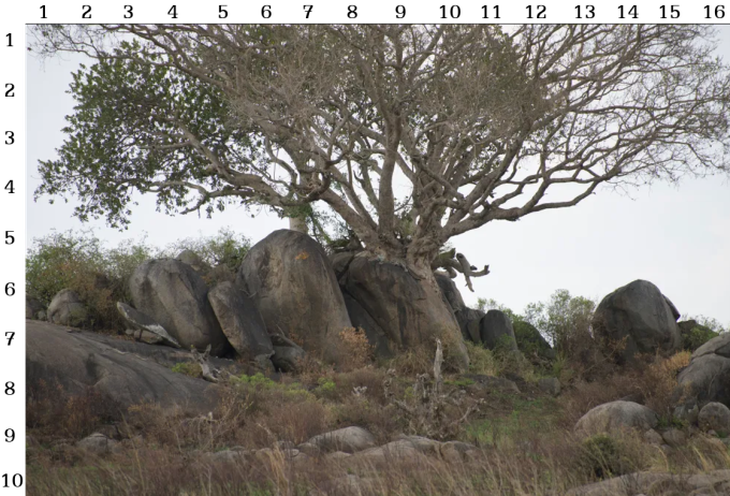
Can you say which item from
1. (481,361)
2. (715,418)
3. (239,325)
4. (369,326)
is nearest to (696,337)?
(481,361)

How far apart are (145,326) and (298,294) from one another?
191 inches

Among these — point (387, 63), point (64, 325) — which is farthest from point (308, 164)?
point (64, 325)

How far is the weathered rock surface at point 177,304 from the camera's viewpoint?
1836cm

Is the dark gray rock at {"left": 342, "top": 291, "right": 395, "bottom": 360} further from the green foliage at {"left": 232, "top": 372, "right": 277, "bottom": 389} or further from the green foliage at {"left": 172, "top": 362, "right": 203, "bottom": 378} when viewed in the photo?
the green foliage at {"left": 172, "top": 362, "right": 203, "bottom": 378}

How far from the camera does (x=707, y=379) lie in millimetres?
14734

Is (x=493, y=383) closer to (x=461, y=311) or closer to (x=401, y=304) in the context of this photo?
(x=401, y=304)

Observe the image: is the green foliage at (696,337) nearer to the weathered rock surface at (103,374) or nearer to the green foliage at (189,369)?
the green foliage at (189,369)

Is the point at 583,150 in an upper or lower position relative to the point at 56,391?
upper

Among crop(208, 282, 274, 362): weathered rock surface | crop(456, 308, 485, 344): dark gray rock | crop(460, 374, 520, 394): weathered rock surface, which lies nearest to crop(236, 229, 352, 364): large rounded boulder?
crop(208, 282, 274, 362): weathered rock surface

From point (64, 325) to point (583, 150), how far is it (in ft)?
54.1

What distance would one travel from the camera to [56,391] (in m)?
12.5

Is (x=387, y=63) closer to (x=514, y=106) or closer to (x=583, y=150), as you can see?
(x=514, y=106)

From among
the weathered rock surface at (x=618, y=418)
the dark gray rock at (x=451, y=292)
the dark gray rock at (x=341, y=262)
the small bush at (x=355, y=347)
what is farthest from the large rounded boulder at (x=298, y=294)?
the weathered rock surface at (x=618, y=418)

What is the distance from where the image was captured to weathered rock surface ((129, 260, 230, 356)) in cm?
1836
